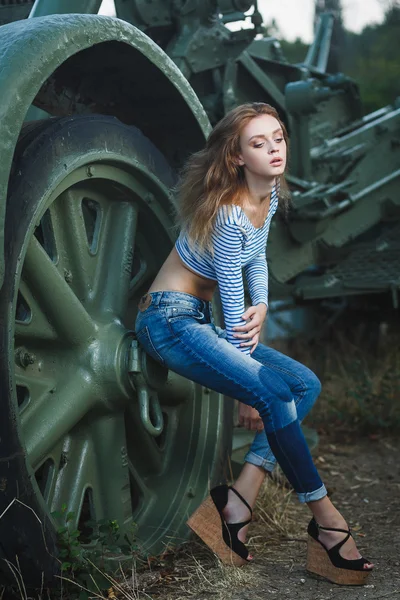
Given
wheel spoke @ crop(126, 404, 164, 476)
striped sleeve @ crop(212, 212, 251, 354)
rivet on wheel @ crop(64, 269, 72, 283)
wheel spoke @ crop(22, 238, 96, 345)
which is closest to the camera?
wheel spoke @ crop(22, 238, 96, 345)

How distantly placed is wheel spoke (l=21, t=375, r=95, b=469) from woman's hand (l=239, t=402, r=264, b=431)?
439 millimetres

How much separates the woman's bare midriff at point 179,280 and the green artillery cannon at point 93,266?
0.18 meters

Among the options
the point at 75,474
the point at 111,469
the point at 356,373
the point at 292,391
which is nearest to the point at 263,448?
the point at 292,391

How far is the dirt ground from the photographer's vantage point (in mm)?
2461

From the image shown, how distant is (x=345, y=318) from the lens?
6.01 meters

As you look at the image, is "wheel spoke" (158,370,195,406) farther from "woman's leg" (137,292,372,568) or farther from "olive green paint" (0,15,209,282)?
"olive green paint" (0,15,209,282)

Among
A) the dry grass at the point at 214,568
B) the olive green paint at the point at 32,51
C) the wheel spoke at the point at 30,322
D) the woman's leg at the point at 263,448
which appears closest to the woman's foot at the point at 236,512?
the woman's leg at the point at 263,448

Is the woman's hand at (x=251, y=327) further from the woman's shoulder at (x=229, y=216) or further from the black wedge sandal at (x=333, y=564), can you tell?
the black wedge sandal at (x=333, y=564)

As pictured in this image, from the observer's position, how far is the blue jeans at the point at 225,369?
2.47 m

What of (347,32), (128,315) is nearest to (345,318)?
(128,315)

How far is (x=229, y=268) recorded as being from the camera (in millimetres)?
2463

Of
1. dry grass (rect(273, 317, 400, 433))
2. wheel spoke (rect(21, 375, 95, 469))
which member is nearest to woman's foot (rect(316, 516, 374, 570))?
wheel spoke (rect(21, 375, 95, 469))

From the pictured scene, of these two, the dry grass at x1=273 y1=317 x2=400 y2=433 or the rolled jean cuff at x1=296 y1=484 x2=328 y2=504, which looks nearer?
the rolled jean cuff at x1=296 y1=484 x2=328 y2=504

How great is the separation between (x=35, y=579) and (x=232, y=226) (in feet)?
3.37
